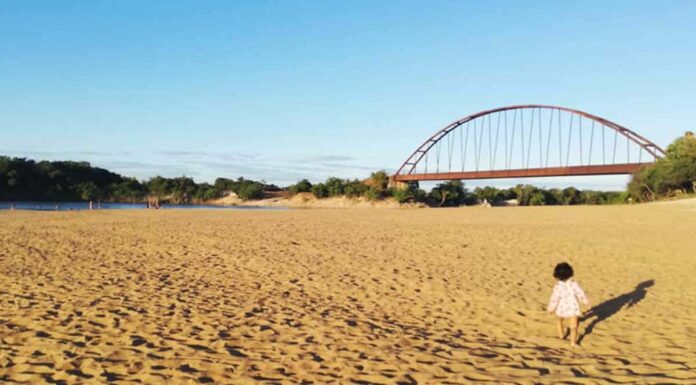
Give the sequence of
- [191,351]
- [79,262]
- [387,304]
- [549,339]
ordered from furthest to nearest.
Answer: [79,262], [387,304], [549,339], [191,351]

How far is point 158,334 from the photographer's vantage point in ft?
25.2

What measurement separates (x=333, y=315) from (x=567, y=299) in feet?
12.8

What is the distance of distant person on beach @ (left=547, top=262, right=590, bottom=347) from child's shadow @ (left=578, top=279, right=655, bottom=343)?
0.38 metres

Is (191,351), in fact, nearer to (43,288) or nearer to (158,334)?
(158,334)

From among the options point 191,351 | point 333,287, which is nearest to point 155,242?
point 333,287

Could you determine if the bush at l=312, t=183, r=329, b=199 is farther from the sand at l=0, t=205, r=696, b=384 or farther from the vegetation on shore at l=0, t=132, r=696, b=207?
the sand at l=0, t=205, r=696, b=384

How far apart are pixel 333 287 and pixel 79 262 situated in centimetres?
792

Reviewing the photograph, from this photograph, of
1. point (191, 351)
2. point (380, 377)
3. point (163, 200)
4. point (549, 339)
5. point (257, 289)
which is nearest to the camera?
point (380, 377)

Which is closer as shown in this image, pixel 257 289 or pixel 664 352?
pixel 664 352

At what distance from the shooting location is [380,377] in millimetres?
6031

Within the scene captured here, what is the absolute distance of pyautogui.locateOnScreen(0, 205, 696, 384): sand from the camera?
6.29 m

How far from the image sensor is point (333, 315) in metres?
9.22

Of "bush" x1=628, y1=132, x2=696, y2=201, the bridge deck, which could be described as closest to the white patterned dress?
"bush" x1=628, y1=132, x2=696, y2=201

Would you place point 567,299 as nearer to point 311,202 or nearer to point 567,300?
point 567,300
